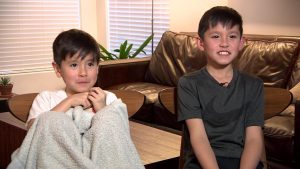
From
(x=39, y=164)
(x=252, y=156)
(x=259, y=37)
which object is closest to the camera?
(x=39, y=164)

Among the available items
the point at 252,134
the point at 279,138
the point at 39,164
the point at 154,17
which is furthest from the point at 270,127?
the point at 154,17

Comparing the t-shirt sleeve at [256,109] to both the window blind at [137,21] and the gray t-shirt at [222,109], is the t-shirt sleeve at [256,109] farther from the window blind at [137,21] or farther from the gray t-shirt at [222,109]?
the window blind at [137,21]

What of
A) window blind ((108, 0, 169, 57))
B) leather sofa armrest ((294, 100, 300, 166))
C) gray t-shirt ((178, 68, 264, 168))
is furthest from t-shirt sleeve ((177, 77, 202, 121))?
window blind ((108, 0, 169, 57))

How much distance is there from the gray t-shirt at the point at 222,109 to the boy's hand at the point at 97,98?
0.30 meters

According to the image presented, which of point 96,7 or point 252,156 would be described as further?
point 96,7

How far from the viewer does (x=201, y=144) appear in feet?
5.35

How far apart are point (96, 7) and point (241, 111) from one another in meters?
4.01

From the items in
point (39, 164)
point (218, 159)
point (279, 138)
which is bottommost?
point (279, 138)

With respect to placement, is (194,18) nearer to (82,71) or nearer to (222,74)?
(222,74)

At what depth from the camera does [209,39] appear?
1741 mm

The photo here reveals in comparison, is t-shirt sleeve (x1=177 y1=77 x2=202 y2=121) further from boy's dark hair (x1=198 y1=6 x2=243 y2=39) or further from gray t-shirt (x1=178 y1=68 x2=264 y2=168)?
boy's dark hair (x1=198 y1=6 x2=243 y2=39)

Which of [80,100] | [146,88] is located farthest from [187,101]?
[146,88]

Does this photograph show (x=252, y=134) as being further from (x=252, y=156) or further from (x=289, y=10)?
(x=289, y=10)

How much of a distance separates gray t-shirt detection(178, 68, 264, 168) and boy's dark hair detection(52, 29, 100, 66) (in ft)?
1.16
